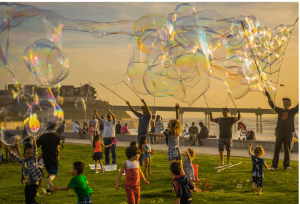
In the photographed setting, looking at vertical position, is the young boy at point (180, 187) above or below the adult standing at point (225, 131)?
below

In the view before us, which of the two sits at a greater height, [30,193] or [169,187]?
[30,193]

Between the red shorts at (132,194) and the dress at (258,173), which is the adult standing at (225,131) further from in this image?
the red shorts at (132,194)

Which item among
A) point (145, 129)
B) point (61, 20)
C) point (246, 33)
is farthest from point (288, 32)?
point (61, 20)

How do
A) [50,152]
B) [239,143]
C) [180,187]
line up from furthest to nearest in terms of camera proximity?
[239,143] → [50,152] → [180,187]

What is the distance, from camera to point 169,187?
781cm

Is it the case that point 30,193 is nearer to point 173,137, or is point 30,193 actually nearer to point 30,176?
point 30,176

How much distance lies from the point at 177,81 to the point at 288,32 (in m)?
3.79

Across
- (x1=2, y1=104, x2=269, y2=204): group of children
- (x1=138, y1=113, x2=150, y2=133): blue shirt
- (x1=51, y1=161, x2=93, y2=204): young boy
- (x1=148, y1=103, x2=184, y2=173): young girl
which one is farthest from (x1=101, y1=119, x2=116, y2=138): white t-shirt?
(x1=51, y1=161, x2=93, y2=204): young boy

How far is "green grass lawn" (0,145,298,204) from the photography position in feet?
21.4

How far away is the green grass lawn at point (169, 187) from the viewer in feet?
21.4

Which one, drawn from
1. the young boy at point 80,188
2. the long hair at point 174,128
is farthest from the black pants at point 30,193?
the long hair at point 174,128

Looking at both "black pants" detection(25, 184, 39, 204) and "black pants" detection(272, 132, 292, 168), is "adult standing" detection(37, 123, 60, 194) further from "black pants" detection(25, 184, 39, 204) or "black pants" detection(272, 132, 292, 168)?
"black pants" detection(272, 132, 292, 168)

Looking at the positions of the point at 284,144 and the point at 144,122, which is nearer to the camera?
the point at 144,122

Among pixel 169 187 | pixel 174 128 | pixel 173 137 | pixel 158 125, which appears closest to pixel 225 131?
pixel 169 187
